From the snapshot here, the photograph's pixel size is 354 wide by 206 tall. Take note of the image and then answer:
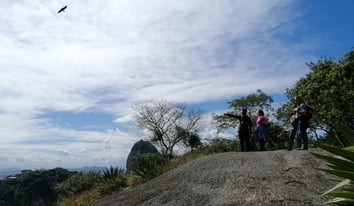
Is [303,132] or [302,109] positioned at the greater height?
[302,109]

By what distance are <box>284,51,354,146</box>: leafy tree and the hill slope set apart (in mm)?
20504

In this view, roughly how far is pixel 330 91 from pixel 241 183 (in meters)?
24.7

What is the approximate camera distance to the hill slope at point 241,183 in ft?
29.6

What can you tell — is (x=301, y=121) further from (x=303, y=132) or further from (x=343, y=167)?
(x=343, y=167)

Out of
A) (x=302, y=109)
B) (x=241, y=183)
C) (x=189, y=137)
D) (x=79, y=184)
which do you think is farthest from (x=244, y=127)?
(x=189, y=137)

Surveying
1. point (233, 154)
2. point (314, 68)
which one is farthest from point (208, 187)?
point (314, 68)

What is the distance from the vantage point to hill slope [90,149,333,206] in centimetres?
902

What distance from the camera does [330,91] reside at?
107 ft

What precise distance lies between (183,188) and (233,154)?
307cm

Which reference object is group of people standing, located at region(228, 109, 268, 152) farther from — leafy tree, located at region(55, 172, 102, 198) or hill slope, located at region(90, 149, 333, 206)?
leafy tree, located at region(55, 172, 102, 198)

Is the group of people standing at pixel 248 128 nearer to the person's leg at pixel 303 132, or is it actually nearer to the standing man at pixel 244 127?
the standing man at pixel 244 127

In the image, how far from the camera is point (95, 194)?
20.2 metres

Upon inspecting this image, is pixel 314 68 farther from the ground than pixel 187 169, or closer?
farther from the ground

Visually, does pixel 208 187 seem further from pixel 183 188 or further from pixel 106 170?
pixel 106 170
